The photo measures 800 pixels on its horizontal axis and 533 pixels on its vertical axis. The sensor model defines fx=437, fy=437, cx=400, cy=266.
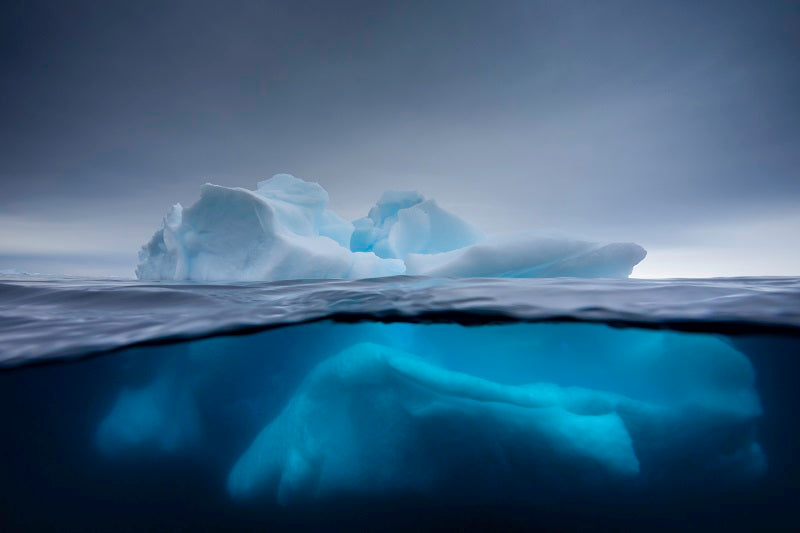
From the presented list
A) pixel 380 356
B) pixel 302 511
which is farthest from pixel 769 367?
pixel 302 511

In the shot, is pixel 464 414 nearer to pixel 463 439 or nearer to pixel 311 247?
pixel 463 439

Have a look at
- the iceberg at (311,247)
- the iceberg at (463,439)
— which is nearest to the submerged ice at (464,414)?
the iceberg at (463,439)

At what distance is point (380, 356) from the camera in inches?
161

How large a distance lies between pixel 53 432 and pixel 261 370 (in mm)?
2438

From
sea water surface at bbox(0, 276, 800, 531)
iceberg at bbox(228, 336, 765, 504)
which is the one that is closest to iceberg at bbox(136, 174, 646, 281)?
sea water surface at bbox(0, 276, 800, 531)

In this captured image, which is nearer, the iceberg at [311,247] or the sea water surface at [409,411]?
the sea water surface at [409,411]

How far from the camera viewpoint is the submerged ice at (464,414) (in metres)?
3.60

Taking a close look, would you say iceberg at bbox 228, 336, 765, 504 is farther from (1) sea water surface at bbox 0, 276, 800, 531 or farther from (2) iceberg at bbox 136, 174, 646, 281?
(2) iceberg at bbox 136, 174, 646, 281

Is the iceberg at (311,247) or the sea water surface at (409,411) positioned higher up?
the iceberg at (311,247)

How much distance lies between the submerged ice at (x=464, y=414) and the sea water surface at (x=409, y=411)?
2cm

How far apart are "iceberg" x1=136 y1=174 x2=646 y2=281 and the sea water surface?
13.5 feet

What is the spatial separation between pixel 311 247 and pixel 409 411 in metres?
6.49

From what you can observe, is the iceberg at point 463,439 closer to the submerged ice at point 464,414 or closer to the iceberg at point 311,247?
the submerged ice at point 464,414

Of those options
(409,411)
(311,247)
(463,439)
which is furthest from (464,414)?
(311,247)
